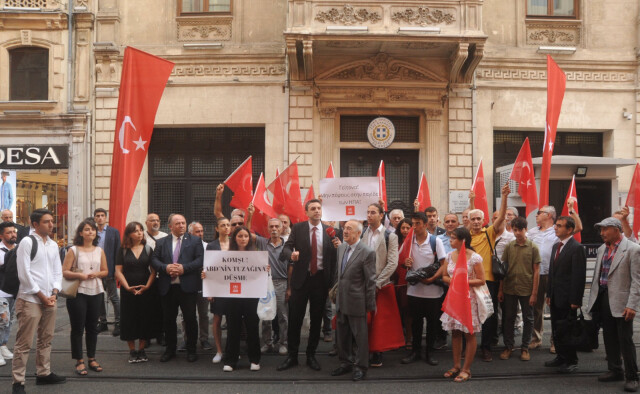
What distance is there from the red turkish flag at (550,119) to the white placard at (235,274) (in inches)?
209

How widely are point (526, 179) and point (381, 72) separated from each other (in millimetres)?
6176

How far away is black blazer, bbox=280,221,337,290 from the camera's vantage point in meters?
8.22

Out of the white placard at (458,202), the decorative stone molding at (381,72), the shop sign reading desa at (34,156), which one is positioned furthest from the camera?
the shop sign reading desa at (34,156)

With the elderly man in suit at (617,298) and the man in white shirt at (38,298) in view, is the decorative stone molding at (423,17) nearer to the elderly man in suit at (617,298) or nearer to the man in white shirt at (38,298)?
the elderly man in suit at (617,298)

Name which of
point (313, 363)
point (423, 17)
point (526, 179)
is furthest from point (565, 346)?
point (423, 17)

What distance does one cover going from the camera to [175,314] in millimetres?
8633

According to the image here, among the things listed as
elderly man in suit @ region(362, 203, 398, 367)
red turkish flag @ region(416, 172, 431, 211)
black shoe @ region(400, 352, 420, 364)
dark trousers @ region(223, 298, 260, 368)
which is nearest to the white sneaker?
dark trousers @ region(223, 298, 260, 368)

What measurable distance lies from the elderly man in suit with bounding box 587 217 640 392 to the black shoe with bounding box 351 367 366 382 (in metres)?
2.76

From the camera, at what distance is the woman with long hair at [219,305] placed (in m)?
8.43

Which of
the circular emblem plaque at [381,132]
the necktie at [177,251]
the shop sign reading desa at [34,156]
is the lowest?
the necktie at [177,251]

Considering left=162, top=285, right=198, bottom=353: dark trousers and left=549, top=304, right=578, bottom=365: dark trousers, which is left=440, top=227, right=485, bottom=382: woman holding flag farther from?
left=162, top=285, right=198, bottom=353: dark trousers

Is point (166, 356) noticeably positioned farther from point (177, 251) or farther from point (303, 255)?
point (303, 255)

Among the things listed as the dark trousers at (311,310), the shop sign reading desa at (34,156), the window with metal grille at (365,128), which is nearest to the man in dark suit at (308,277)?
the dark trousers at (311,310)

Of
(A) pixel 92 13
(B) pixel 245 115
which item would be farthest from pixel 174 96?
(A) pixel 92 13
